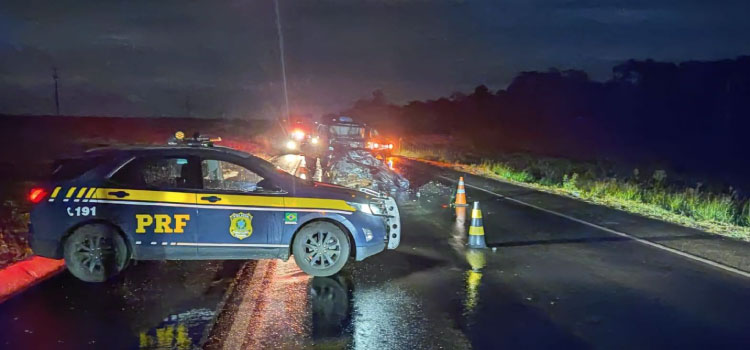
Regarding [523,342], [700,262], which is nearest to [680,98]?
[700,262]

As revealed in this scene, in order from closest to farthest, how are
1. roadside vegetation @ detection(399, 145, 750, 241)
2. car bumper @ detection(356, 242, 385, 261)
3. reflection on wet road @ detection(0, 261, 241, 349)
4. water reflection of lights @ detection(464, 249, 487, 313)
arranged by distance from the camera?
reflection on wet road @ detection(0, 261, 241, 349), water reflection of lights @ detection(464, 249, 487, 313), car bumper @ detection(356, 242, 385, 261), roadside vegetation @ detection(399, 145, 750, 241)

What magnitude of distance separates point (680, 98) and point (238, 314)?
80.3 metres

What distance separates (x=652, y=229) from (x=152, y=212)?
9354 millimetres

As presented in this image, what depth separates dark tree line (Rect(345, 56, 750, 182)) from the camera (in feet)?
189

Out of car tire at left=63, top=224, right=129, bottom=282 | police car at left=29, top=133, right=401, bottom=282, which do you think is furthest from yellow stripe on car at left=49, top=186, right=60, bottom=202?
car tire at left=63, top=224, right=129, bottom=282

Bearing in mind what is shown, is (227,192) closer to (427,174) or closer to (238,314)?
(238,314)

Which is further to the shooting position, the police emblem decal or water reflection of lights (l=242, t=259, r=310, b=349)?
the police emblem decal

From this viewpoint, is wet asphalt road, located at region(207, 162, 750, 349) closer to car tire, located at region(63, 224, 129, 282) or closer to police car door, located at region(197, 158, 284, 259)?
police car door, located at region(197, 158, 284, 259)

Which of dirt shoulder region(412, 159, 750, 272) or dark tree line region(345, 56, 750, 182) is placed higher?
dark tree line region(345, 56, 750, 182)

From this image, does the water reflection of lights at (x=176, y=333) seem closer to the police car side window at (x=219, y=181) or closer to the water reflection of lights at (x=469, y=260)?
the police car side window at (x=219, y=181)

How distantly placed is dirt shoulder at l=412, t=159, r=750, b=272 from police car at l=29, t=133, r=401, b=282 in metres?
5.50

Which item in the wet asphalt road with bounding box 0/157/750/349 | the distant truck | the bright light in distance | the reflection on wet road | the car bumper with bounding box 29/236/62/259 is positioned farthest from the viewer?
the bright light in distance

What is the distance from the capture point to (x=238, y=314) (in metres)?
6.20

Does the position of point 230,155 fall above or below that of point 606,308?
above
